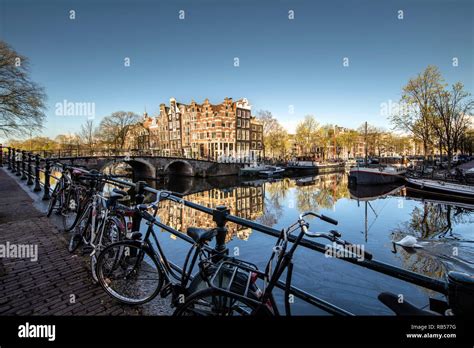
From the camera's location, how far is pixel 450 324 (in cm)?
171

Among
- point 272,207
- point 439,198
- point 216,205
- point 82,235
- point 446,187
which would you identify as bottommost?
point 272,207

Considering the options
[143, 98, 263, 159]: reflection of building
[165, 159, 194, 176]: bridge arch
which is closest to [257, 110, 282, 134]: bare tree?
[143, 98, 263, 159]: reflection of building

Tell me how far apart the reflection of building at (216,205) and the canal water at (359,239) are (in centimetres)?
7

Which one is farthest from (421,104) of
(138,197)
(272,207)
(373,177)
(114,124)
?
(114,124)

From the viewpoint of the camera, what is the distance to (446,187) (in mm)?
20688

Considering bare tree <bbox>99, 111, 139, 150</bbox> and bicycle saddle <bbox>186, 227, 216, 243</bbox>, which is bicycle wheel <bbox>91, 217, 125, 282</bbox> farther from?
bare tree <bbox>99, 111, 139, 150</bbox>

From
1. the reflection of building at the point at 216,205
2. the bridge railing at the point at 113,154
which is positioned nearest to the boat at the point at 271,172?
the bridge railing at the point at 113,154

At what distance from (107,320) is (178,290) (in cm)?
68

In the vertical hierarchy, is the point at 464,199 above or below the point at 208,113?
below

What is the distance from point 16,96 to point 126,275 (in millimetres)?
22160

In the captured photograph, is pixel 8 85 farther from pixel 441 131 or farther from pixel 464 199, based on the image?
pixel 441 131

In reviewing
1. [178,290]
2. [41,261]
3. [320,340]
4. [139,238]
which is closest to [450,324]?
[320,340]

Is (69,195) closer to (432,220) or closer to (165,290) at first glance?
(165,290)

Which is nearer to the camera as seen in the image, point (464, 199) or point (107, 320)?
point (107, 320)
